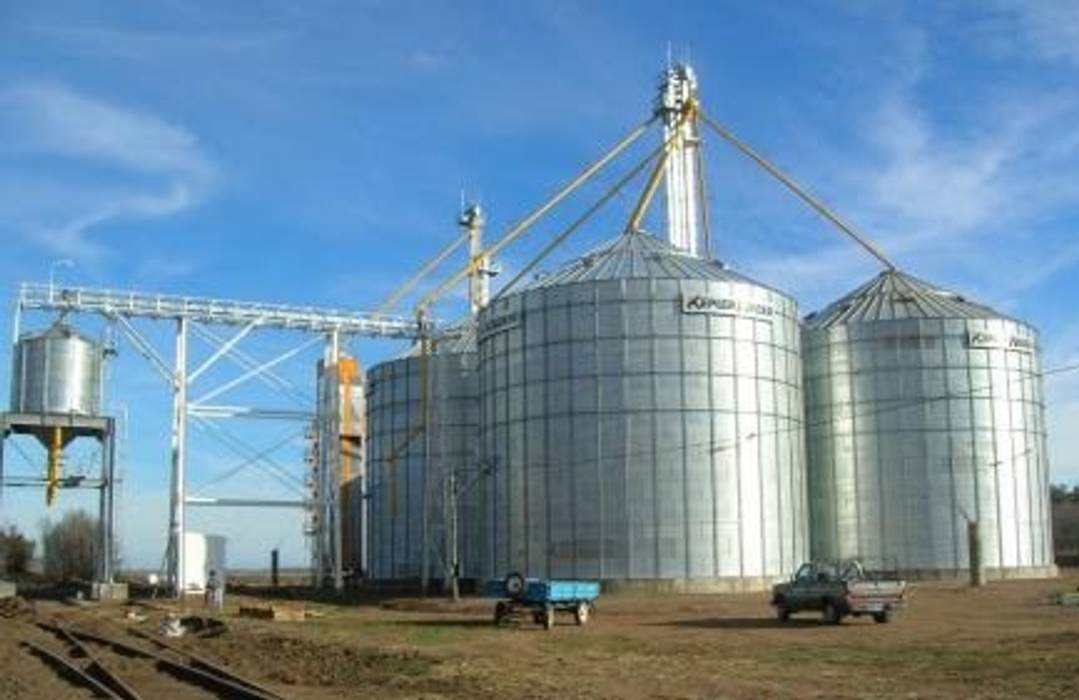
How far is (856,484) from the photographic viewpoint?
6956 centimetres

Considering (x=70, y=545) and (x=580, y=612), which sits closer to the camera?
(x=580, y=612)

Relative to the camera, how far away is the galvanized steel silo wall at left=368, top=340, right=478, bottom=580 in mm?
75500

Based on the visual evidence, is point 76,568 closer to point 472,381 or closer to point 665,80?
point 472,381

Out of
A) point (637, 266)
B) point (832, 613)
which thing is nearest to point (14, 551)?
point (637, 266)

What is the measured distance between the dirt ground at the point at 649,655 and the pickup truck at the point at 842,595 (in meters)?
0.67

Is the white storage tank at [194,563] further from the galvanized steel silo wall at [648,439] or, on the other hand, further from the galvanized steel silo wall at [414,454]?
the galvanized steel silo wall at [648,439]

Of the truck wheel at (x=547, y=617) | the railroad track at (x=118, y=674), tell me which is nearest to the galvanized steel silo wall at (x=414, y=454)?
the truck wheel at (x=547, y=617)

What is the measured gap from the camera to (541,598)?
42688 millimetres

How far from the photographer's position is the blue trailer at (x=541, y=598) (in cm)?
4269

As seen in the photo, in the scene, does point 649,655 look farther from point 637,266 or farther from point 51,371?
point 51,371

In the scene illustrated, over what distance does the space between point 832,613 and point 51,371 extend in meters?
47.7

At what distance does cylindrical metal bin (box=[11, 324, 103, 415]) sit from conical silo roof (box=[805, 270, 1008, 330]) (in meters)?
38.7

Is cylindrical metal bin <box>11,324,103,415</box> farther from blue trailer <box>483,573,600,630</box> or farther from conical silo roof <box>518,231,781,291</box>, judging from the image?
blue trailer <box>483,573,600,630</box>

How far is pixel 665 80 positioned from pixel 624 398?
26.8 m
